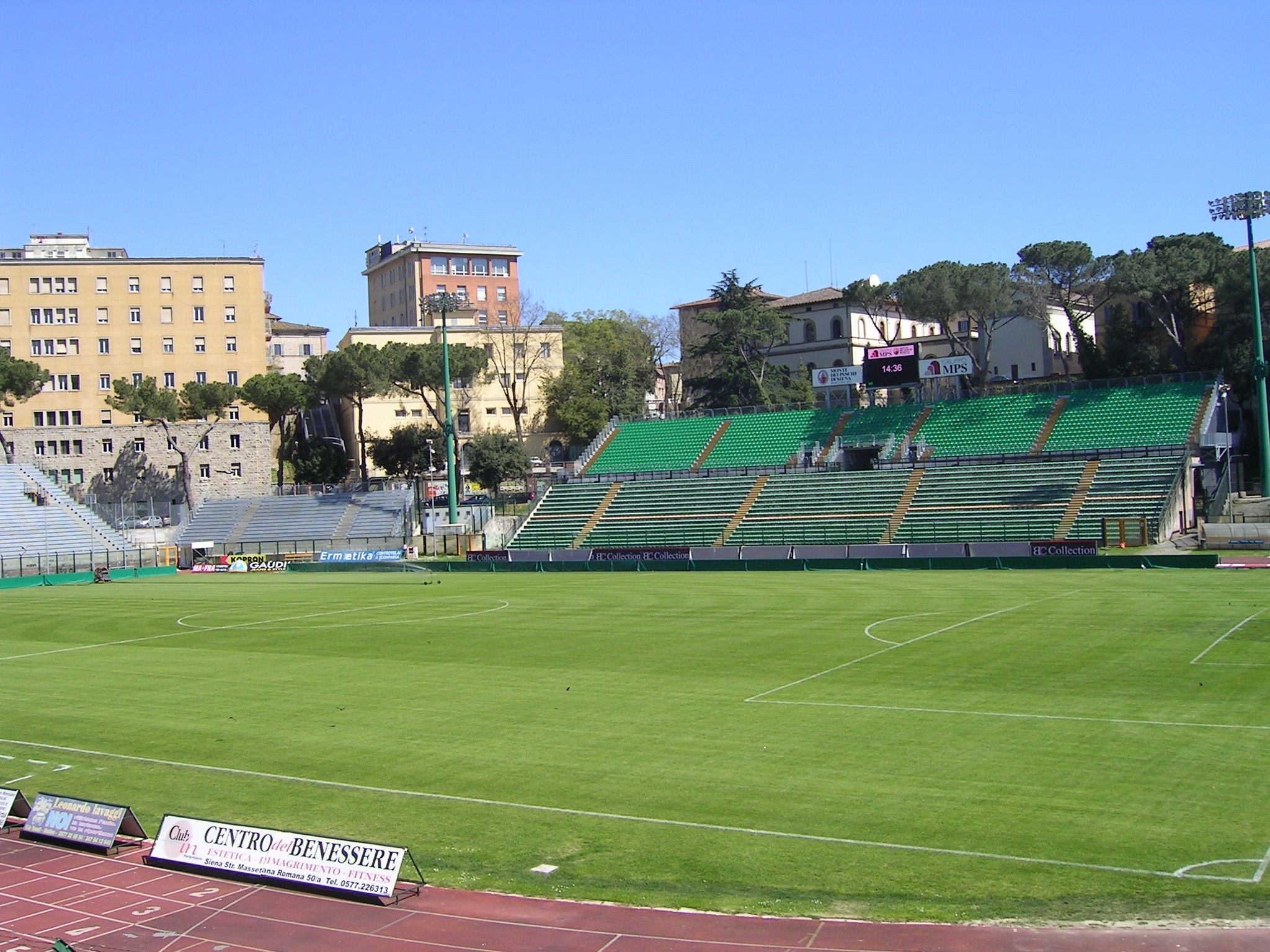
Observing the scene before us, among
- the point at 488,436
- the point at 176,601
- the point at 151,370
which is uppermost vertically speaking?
the point at 151,370

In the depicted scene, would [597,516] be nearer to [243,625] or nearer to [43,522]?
[243,625]

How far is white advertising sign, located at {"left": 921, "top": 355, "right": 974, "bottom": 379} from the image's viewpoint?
2908 inches

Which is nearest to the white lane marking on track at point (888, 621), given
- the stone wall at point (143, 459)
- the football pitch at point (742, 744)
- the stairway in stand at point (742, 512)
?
the football pitch at point (742, 744)

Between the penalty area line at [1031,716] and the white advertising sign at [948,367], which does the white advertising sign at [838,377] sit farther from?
the penalty area line at [1031,716]

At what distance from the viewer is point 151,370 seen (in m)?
98.4

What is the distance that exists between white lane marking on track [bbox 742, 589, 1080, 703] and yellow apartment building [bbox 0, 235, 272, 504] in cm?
6841

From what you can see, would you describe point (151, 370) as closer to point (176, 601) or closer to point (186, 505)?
point (186, 505)

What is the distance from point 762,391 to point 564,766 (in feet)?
247

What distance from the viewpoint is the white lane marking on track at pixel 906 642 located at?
995 inches

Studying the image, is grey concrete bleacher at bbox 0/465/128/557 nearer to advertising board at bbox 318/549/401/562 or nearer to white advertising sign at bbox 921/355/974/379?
advertising board at bbox 318/549/401/562

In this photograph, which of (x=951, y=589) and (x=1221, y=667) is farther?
(x=951, y=589)

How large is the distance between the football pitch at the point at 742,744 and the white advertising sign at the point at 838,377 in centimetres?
3973

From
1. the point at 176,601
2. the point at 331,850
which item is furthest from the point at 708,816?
the point at 176,601

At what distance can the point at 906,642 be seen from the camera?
30406mm
